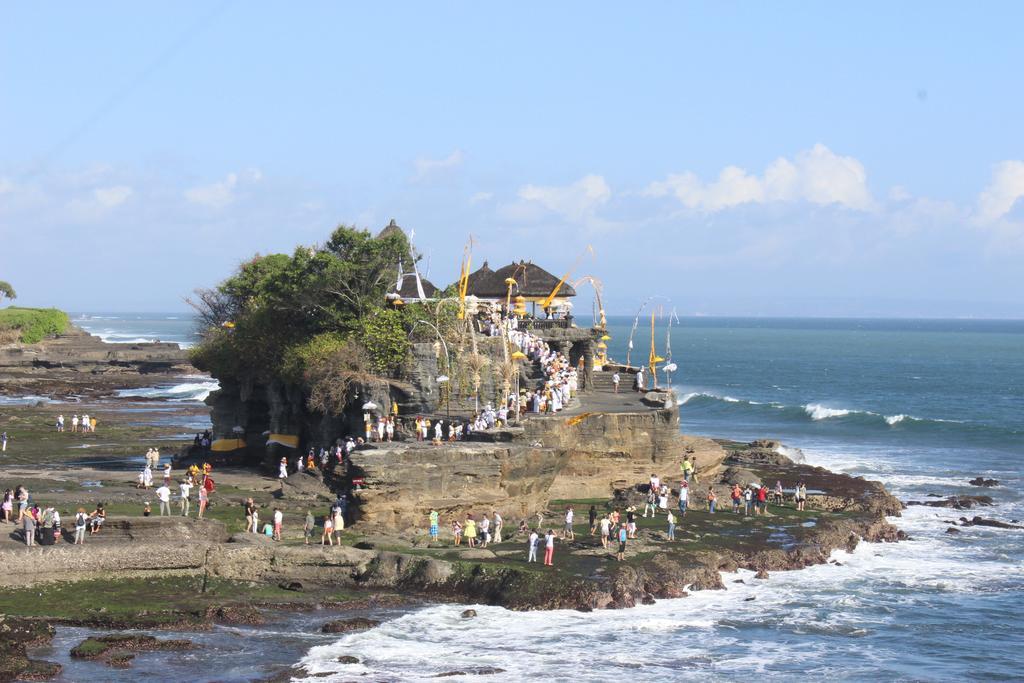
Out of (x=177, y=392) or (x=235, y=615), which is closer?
(x=235, y=615)

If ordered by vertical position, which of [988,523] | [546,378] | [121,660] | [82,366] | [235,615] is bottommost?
[121,660]

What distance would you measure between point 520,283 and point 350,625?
94.6 feet

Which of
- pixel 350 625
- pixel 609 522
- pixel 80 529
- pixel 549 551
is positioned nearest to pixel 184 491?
pixel 80 529

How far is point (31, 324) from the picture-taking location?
11756cm

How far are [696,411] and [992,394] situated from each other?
1136 inches

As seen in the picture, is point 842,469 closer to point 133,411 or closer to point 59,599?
point 59,599

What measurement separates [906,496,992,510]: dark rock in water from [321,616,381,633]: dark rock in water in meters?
25.1

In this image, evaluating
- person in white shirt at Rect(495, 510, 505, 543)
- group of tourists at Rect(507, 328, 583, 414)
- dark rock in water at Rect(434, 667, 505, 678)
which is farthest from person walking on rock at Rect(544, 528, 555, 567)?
group of tourists at Rect(507, 328, 583, 414)

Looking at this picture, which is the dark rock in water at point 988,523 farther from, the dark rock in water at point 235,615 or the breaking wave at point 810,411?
the breaking wave at point 810,411

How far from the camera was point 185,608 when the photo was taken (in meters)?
27.8

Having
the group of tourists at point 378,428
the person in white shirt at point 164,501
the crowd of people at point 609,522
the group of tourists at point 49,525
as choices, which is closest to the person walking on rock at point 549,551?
the crowd of people at point 609,522

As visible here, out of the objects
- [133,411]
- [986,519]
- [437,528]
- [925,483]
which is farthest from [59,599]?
[133,411]

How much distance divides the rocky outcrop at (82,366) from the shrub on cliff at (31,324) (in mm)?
1592

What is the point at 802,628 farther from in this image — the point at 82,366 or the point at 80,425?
the point at 82,366
